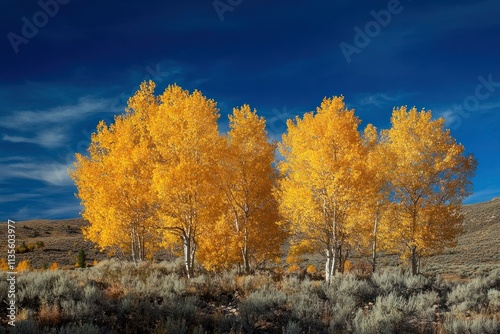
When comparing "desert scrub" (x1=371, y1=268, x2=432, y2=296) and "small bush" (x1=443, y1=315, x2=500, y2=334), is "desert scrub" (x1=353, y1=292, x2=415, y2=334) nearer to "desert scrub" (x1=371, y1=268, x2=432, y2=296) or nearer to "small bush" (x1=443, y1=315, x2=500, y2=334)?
"small bush" (x1=443, y1=315, x2=500, y2=334)

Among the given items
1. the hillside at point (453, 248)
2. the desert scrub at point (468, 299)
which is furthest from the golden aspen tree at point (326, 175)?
the hillside at point (453, 248)

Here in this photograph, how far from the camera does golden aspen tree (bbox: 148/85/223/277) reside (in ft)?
57.4

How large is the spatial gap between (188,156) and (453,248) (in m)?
66.7

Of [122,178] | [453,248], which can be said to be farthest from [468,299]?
[453,248]

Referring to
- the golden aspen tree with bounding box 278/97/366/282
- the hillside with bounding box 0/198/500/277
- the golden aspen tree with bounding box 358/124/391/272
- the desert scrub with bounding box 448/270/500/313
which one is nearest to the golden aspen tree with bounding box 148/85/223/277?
the golden aspen tree with bounding box 278/97/366/282

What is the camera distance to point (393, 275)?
17.0 m

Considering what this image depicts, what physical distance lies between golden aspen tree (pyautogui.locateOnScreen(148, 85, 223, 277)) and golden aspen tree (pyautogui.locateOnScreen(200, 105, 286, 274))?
2.52 metres

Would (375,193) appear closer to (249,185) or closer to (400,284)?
(400,284)

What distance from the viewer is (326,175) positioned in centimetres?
1808

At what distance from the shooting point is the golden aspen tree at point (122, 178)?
19.7m

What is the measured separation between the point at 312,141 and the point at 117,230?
12816 millimetres

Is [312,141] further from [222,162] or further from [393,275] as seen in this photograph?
[393,275]

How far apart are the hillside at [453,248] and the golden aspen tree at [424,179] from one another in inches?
586

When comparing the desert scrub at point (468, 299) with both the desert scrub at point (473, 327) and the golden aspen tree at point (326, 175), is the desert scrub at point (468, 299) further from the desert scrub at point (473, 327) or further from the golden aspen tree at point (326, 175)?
the golden aspen tree at point (326, 175)
